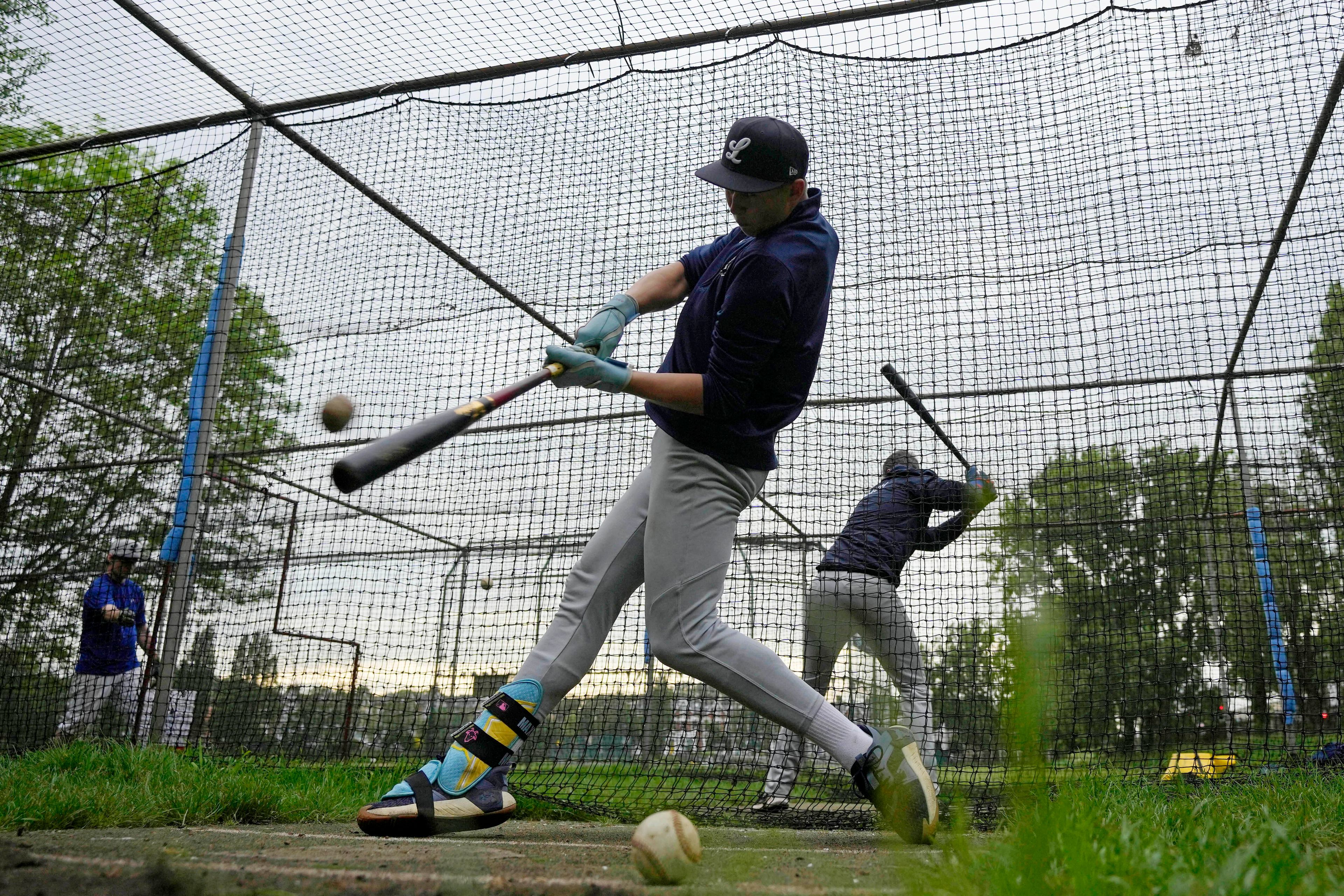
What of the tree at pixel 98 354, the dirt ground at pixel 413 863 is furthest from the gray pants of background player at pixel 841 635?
the tree at pixel 98 354

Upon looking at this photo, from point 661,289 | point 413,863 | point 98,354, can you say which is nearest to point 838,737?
point 413,863

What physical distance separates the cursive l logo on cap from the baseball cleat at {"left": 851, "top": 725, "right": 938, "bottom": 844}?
1.46 m

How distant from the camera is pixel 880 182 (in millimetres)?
4422

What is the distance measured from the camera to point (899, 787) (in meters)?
2.24

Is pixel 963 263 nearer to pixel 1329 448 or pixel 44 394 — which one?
pixel 1329 448

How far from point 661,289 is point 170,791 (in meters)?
2.03

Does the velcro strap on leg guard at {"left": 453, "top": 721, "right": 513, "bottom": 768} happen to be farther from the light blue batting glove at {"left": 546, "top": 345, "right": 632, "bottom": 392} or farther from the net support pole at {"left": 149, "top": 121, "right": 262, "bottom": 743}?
the net support pole at {"left": 149, "top": 121, "right": 262, "bottom": 743}

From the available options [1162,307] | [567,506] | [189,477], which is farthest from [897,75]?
[189,477]

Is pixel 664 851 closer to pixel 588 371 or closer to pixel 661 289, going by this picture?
pixel 588 371

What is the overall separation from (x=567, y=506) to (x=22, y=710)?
394 cm

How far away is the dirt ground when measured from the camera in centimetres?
140

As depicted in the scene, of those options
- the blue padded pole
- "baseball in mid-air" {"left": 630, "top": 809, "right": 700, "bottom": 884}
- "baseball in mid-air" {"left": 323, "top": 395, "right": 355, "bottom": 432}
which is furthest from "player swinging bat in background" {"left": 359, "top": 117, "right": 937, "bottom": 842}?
the blue padded pole

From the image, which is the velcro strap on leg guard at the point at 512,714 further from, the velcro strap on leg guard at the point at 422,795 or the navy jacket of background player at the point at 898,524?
the navy jacket of background player at the point at 898,524

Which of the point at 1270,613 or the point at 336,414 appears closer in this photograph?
the point at 336,414
